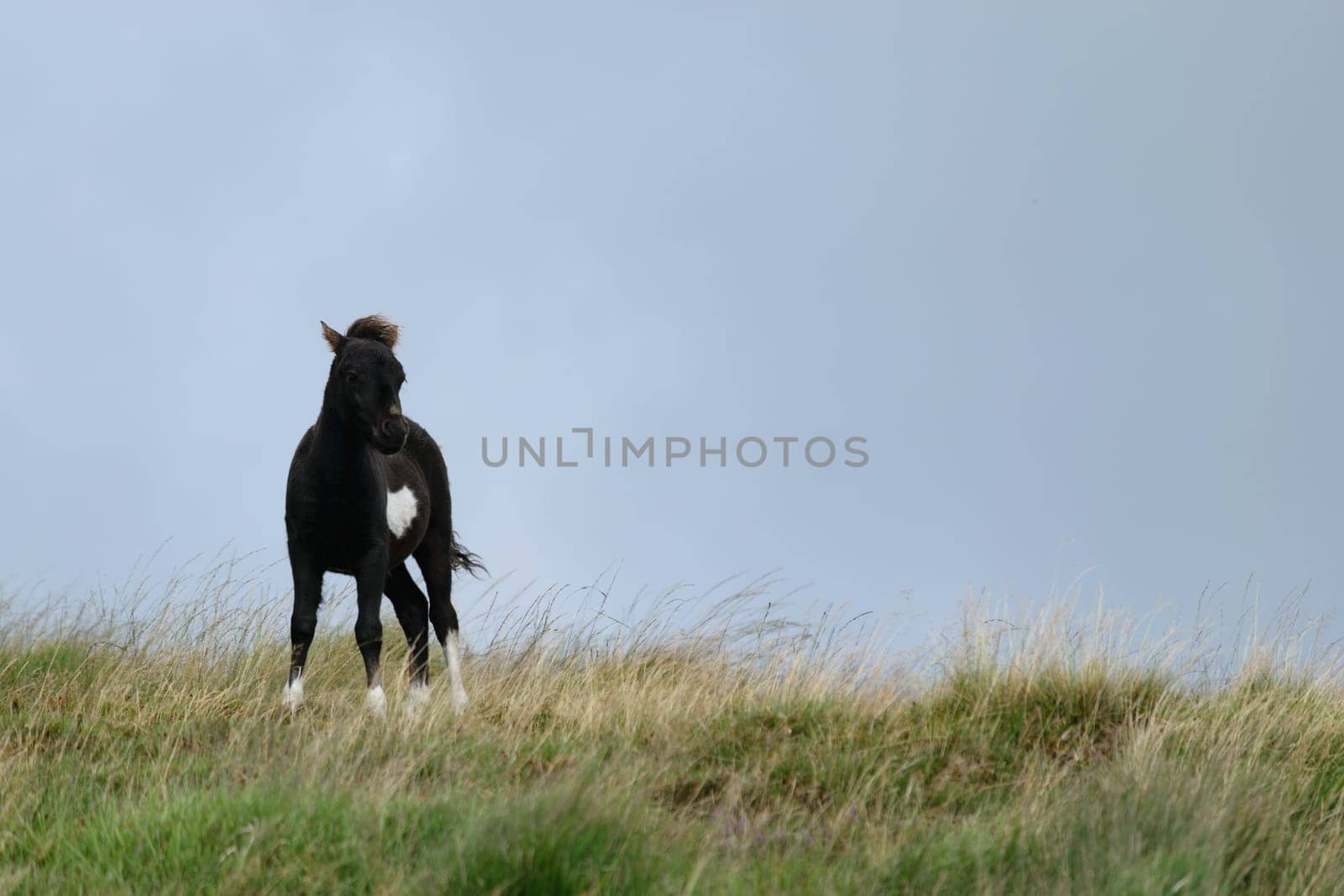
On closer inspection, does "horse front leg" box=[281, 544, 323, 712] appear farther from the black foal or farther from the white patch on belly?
the white patch on belly

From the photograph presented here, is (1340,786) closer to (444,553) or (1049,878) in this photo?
(1049,878)

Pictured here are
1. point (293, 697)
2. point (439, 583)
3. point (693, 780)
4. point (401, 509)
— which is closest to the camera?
point (693, 780)

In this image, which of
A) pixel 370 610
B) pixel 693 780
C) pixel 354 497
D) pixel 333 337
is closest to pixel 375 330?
pixel 333 337

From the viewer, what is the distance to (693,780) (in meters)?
6.69

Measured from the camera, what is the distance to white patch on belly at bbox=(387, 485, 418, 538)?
9.76m

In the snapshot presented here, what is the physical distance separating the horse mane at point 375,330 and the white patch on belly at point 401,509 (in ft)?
4.62

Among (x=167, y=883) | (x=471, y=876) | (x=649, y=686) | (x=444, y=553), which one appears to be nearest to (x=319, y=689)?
(x=444, y=553)

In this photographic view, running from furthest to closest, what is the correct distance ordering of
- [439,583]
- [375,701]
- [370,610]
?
[439,583], [370,610], [375,701]

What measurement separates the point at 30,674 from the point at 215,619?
173cm

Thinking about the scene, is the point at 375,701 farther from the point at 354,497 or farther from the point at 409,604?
the point at 409,604

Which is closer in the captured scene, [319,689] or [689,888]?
[689,888]

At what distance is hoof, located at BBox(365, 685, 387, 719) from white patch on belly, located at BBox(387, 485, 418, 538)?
5.21 feet

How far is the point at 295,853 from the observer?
511 centimetres

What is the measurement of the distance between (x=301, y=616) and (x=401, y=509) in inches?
55.5
